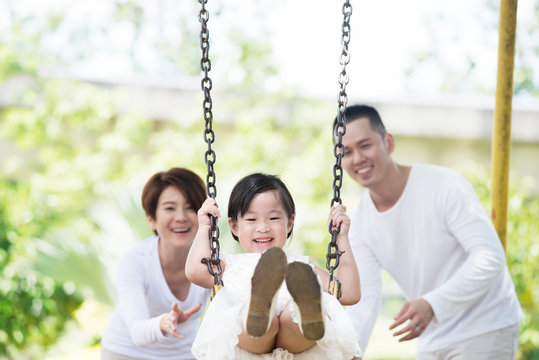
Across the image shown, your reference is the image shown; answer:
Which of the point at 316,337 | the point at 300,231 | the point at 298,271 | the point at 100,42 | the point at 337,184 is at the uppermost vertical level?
the point at 100,42

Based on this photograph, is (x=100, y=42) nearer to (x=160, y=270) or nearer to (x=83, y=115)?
(x=83, y=115)

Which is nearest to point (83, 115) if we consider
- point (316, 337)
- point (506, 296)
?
point (506, 296)

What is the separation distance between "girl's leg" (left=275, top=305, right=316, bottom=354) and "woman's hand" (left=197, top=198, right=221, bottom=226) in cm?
44

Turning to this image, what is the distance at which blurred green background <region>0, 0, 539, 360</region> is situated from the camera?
20.7 feet

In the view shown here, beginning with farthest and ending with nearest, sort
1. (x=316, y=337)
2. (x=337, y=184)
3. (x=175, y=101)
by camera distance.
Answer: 1. (x=175, y=101)
2. (x=337, y=184)
3. (x=316, y=337)

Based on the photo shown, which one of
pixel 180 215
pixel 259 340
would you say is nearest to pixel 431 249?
pixel 180 215

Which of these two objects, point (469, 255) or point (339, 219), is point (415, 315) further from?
point (339, 219)

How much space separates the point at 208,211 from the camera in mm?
2477

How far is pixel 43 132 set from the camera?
788cm

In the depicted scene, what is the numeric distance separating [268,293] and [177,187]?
1.33 meters

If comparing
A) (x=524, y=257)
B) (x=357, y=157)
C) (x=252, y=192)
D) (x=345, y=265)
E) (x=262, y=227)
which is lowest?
(x=524, y=257)

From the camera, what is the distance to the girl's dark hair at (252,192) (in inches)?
105

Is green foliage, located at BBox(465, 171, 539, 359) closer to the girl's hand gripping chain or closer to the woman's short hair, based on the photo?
the woman's short hair

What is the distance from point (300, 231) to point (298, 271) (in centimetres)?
505
